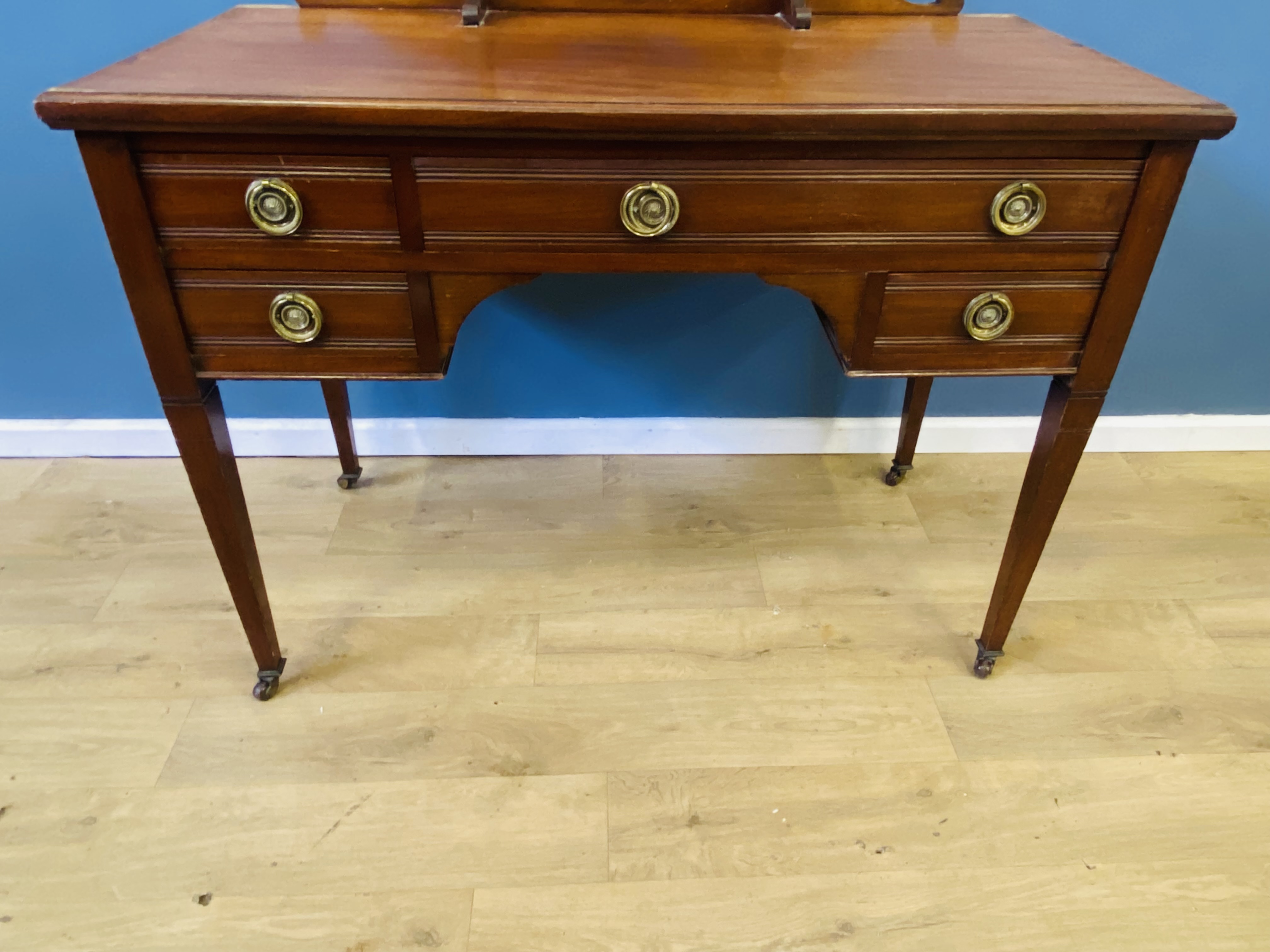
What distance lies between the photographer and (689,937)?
0.92m

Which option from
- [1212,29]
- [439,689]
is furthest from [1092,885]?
[1212,29]

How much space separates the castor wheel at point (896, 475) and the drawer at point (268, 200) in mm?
1072

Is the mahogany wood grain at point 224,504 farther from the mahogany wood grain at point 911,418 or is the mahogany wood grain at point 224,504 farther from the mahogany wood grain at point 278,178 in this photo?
the mahogany wood grain at point 911,418

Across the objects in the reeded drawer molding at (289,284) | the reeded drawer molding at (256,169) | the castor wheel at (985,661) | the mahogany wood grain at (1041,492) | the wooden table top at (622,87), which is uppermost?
the wooden table top at (622,87)

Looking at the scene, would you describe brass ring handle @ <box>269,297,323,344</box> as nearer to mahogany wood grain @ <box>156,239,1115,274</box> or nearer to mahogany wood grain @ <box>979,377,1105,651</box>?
mahogany wood grain @ <box>156,239,1115,274</box>

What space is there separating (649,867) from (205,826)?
54cm

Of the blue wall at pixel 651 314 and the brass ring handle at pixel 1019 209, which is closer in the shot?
the brass ring handle at pixel 1019 209

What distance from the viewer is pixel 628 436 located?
164 centimetres

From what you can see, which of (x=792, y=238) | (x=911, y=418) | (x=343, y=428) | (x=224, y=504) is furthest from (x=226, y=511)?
(x=911, y=418)

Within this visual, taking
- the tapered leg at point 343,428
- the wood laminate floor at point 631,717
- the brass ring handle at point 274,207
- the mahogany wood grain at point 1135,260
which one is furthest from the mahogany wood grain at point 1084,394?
the tapered leg at point 343,428

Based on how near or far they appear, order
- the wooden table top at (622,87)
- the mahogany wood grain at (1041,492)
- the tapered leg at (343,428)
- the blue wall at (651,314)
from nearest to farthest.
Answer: the wooden table top at (622,87)
the mahogany wood grain at (1041,492)
the blue wall at (651,314)
the tapered leg at (343,428)

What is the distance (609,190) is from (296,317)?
354 mm

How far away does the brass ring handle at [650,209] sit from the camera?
827 mm

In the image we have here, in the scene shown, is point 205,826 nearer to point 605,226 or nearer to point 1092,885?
point 605,226
